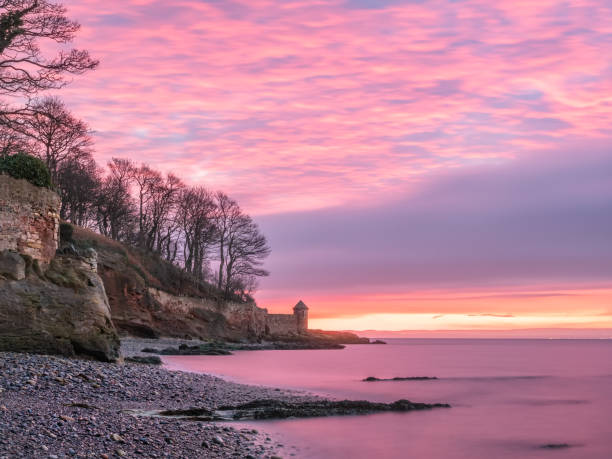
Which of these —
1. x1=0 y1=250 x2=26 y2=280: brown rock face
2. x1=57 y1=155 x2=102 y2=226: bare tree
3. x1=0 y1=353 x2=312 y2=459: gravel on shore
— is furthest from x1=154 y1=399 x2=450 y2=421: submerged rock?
x1=57 y1=155 x2=102 y2=226: bare tree

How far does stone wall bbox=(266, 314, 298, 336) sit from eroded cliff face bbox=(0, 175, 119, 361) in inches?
2681

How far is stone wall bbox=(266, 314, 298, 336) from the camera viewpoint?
3548 inches

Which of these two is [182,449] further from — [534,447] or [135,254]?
[135,254]

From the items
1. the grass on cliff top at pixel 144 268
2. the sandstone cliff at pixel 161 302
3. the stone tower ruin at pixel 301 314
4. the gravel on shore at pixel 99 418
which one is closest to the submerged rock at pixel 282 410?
the gravel on shore at pixel 99 418

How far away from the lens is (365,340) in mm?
136125

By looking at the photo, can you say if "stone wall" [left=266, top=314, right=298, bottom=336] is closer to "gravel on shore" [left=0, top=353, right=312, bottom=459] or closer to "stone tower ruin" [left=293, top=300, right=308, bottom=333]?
"stone tower ruin" [left=293, top=300, right=308, bottom=333]

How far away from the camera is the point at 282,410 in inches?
628

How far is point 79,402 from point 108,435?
275cm

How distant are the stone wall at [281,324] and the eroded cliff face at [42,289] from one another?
68.1 metres

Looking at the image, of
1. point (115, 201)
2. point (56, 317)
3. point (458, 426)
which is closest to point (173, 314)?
point (115, 201)

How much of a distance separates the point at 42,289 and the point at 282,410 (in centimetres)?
860

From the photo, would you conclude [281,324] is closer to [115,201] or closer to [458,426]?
[115,201]

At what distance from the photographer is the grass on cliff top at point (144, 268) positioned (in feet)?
171

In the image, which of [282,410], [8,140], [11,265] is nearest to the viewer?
[282,410]
